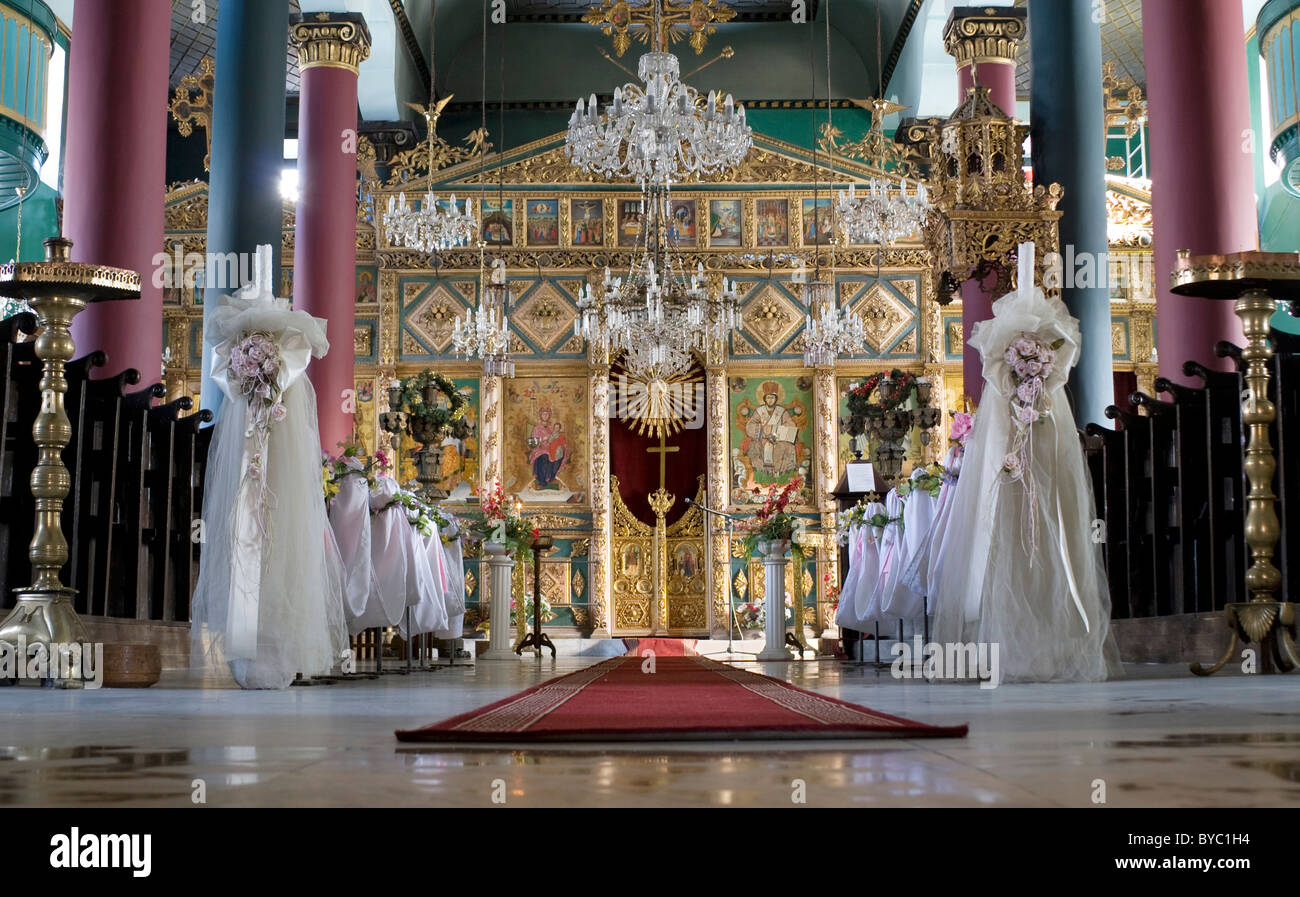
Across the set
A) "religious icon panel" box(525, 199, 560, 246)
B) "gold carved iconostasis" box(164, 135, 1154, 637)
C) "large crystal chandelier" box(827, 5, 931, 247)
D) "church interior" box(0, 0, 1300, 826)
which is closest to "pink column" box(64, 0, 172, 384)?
"church interior" box(0, 0, 1300, 826)

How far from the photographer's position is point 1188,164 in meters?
8.41

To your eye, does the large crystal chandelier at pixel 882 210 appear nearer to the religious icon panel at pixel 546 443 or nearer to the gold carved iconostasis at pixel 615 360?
the gold carved iconostasis at pixel 615 360

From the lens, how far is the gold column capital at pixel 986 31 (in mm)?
14031

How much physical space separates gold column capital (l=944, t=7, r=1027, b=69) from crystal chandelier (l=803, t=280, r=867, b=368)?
11.1 feet

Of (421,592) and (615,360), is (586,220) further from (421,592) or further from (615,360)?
(421,592)

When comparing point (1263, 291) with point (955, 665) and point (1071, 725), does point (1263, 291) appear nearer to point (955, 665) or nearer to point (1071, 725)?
point (955, 665)

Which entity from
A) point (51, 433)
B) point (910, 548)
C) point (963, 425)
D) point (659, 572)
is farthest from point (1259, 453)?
point (659, 572)

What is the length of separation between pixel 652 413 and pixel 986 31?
691cm

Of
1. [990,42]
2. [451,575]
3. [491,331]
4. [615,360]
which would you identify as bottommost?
[451,575]

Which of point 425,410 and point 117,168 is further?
point 425,410

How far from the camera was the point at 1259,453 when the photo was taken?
6.04 meters

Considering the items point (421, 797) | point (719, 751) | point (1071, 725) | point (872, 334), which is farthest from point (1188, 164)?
Result: point (872, 334)

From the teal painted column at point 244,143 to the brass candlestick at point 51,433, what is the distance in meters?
5.51

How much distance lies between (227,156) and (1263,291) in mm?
8780
